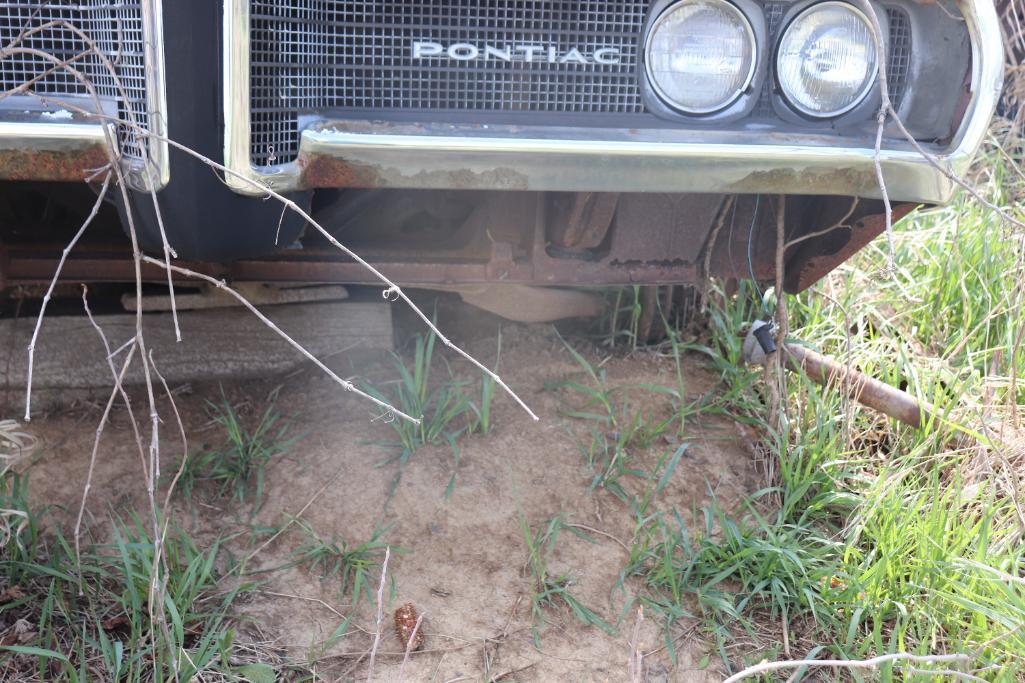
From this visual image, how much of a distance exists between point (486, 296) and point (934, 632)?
4.88 ft

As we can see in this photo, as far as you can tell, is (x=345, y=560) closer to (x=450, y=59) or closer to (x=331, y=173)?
(x=331, y=173)

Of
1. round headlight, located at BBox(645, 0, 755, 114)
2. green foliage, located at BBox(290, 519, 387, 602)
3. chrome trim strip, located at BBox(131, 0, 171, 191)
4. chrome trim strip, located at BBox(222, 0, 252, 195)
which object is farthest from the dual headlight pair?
green foliage, located at BBox(290, 519, 387, 602)

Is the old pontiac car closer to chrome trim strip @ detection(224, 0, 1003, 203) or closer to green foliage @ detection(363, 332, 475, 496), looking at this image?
chrome trim strip @ detection(224, 0, 1003, 203)

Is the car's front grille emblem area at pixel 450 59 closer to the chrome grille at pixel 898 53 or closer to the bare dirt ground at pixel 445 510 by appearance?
the chrome grille at pixel 898 53

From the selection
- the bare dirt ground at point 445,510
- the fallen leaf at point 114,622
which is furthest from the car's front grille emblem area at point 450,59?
the fallen leaf at point 114,622

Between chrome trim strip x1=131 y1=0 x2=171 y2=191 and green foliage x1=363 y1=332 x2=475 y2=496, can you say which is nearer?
chrome trim strip x1=131 y1=0 x2=171 y2=191

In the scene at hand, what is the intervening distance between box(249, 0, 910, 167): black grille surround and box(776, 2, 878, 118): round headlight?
5cm

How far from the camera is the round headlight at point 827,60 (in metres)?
1.73

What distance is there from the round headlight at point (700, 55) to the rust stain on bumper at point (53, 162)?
1.01 metres

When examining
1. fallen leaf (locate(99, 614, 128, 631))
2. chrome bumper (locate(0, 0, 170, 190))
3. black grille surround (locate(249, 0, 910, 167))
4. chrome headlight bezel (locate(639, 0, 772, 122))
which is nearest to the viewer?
chrome bumper (locate(0, 0, 170, 190))

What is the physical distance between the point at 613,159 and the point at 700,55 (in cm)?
28

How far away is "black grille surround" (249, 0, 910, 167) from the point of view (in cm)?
161

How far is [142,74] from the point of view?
1.54m

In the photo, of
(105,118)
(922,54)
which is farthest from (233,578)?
(922,54)
